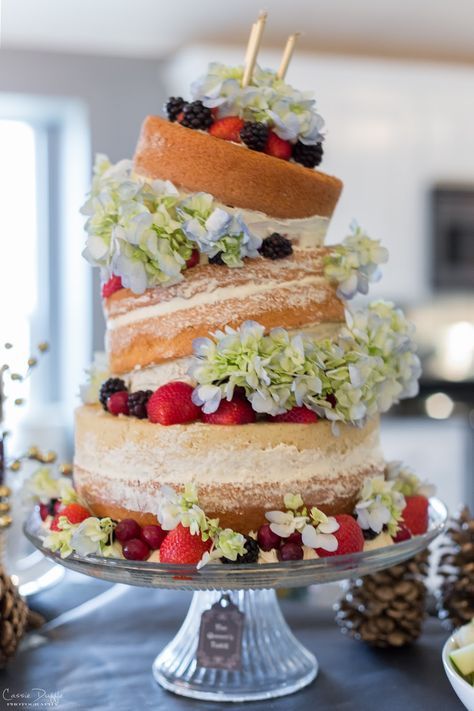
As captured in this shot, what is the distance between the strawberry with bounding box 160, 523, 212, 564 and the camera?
3.56 feet

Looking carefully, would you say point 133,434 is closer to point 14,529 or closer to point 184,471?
point 184,471

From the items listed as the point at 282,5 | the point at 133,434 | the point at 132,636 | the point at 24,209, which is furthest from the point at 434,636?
the point at 24,209

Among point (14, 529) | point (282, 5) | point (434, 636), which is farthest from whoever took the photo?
point (282, 5)

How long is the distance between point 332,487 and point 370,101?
2.77 meters

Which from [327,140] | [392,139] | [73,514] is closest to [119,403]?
[73,514]

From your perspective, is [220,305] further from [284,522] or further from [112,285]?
[284,522]

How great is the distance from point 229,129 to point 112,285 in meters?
0.28

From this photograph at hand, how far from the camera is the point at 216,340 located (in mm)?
1155

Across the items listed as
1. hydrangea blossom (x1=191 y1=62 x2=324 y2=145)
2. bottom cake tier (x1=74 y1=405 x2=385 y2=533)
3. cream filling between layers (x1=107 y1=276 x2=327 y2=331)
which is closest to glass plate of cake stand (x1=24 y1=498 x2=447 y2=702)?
bottom cake tier (x1=74 y1=405 x2=385 y2=533)

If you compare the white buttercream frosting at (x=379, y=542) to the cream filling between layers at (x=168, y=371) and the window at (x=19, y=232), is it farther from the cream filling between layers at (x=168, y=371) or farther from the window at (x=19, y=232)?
the window at (x=19, y=232)

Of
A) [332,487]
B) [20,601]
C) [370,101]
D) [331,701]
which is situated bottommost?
[331,701]

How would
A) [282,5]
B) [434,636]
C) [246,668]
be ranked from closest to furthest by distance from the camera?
[246,668]
[434,636]
[282,5]

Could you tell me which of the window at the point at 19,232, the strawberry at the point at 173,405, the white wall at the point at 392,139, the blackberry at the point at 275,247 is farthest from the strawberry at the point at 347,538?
the window at the point at 19,232

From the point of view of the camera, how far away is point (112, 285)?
1289mm
